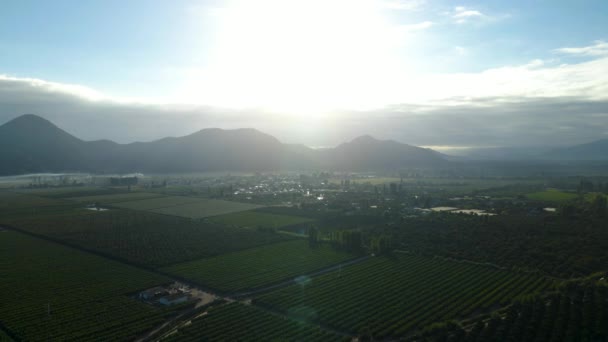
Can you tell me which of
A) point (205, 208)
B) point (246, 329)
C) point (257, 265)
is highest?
point (205, 208)

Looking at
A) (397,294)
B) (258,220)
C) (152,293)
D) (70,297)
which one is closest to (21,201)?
(258,220)

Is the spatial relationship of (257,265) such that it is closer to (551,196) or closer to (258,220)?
(258,220)

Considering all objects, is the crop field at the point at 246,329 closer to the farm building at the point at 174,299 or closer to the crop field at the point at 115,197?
the farm building at the point at 174,299

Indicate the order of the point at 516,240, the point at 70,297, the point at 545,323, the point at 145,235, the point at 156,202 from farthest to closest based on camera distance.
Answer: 1. the point at 156,202
2. the point at 145,235
3. the point at 516,240
4. the point at 70,297
5. the point at 545,323

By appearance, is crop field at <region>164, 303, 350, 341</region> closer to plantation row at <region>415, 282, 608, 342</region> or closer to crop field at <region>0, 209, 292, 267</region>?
plantation row at <region>415, 282, 608, 342</region>

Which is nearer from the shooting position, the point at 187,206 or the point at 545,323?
the point at 545,323

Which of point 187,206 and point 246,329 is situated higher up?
point 187,206

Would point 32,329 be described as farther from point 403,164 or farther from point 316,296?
point 403,164
